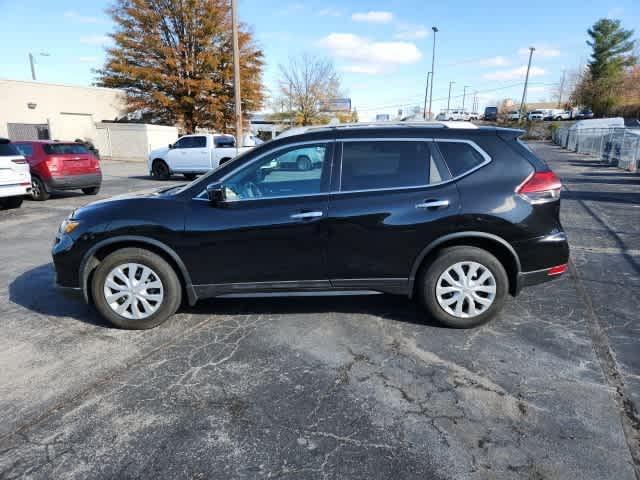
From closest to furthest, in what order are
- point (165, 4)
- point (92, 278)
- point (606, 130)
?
point (92, 278)
point (606, 130)
point (165, 4)

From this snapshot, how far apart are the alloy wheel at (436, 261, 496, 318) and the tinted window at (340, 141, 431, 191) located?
0.83m

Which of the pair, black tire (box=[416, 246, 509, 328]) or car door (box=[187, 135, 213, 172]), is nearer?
black tire (box=[416, 246, 509, 328])

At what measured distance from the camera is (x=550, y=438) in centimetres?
249

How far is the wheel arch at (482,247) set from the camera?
147 inches

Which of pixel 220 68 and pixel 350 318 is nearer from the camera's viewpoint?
pixel 350 318

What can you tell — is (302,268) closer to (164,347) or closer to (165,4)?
(164,347)

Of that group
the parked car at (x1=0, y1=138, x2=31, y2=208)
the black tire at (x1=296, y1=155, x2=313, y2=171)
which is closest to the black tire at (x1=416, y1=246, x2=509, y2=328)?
the black tire at (x1=296, y1=155, x2=313, y2=171)

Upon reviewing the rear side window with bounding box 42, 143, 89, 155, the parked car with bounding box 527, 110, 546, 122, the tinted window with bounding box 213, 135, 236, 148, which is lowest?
the rear side window with bounding box 42, 143, 89, 155

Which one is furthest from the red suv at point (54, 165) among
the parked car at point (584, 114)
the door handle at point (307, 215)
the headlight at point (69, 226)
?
the parked car at point (584, 114)

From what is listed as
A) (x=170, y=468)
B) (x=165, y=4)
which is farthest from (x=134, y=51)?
(x=170, y=468)

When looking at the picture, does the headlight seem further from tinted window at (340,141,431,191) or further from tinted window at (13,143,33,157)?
tinted window at (13,143,33,157)

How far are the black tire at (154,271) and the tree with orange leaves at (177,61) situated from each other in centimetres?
3025

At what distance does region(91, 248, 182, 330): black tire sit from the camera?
3.84 meters

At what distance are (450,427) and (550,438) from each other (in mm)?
544
